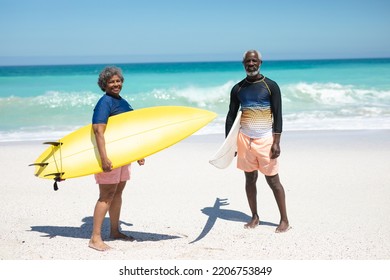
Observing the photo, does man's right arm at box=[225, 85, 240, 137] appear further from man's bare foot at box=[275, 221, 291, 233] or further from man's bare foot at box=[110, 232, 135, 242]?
man's bare foot at box=[110, 232, 135, 242]

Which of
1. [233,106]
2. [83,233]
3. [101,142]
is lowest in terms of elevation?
[83,233]

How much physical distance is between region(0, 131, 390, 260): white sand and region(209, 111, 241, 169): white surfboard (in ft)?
1.74

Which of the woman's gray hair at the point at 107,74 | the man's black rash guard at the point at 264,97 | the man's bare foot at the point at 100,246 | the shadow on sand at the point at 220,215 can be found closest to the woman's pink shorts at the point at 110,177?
the man's bare foot at the point at 100,246

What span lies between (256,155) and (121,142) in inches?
38.4

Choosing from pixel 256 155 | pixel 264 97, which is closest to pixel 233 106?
pixel 264 97

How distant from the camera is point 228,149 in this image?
12.0 ft

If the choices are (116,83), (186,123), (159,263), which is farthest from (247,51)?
(159,263)

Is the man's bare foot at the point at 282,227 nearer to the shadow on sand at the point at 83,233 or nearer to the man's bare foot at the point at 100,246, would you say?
the shadow on sand at the point at 83,233

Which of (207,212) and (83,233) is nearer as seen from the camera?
(83,233)

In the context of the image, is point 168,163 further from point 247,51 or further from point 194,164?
point 247,51

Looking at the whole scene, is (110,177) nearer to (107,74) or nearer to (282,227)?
(107,74)

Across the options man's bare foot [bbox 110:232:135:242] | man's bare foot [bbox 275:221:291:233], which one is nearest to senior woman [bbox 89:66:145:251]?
man's bare foot [bbox 110:232:135:242]

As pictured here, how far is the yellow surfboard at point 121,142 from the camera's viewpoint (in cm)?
327

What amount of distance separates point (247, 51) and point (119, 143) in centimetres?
111
